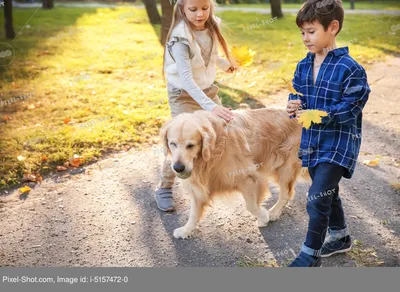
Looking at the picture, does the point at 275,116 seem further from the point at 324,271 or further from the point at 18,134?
the point at 18,134

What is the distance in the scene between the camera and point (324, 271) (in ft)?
9.10

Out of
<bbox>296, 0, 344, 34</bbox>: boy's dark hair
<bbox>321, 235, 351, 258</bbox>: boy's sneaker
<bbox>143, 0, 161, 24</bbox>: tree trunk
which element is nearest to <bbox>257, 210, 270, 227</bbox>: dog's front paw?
<bbox>321, 235, 351, 258</bbox>: boy's sneaker

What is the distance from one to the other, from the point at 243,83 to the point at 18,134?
384 centimetres

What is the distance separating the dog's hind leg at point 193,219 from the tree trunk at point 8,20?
6.39m

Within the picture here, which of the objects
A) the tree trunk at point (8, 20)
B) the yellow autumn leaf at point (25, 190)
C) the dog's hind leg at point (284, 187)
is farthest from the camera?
the tree trunk at point (8, 20)

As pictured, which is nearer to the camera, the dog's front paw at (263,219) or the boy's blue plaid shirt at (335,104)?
the boy's blue plaid shirt at (335,104)

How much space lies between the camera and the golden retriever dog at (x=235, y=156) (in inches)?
114

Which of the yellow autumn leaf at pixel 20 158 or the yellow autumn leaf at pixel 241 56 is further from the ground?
the yellow autumn leaf at pixel 241 56

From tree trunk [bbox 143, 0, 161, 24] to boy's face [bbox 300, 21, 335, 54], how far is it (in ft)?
25.6

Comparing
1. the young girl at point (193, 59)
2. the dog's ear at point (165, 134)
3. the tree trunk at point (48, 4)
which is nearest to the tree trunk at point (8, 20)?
the tree trunk at point (48, 4)

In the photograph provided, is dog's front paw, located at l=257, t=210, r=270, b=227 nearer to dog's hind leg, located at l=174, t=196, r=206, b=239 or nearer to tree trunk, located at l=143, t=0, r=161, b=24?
dog's hind leg, located at l=174, t=196, r=206, b=239

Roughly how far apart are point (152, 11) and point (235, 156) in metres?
7.58

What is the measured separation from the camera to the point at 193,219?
11.1ft

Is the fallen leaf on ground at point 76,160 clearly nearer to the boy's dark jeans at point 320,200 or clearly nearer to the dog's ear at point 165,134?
the dog's ear at point 165,134
